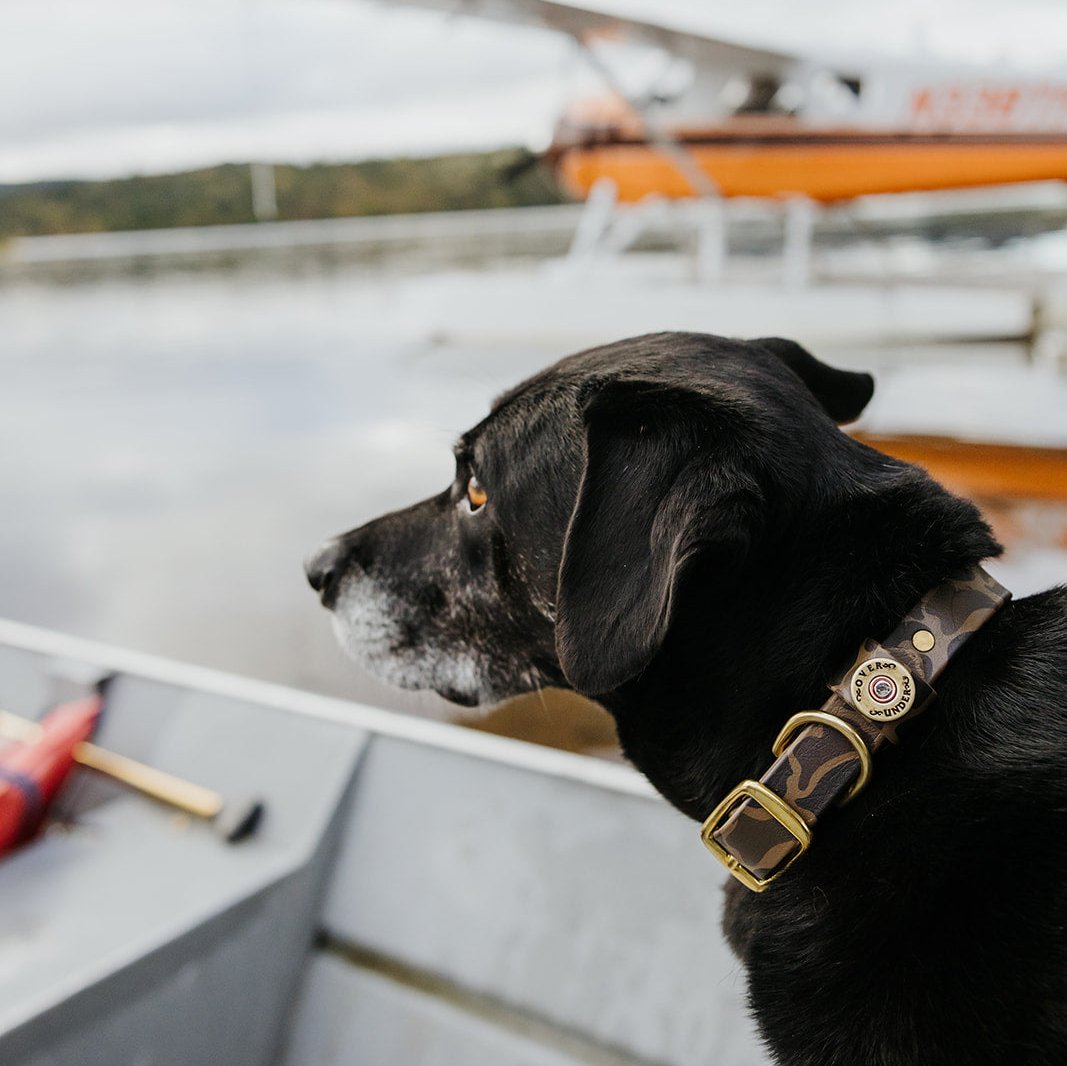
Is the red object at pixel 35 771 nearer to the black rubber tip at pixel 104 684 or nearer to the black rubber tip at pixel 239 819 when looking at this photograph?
the black rubber tip at pixel 104 684

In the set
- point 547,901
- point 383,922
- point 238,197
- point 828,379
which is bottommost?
point 238,197

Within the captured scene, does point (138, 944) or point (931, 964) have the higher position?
point (931, 964)

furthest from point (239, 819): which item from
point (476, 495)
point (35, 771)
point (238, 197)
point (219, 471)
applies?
point (238, 197)

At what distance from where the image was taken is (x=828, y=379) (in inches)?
55.5

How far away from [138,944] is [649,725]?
38.0 inches

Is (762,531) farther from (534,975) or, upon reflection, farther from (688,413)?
(534,975)

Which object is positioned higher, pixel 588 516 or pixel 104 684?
pixel 588 516

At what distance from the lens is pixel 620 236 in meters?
9.51

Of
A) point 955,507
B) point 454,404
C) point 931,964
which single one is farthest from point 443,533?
point 454,404

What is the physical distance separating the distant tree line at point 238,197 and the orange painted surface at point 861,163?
28930 mm

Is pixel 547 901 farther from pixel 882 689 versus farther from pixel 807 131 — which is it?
pixel 807 131

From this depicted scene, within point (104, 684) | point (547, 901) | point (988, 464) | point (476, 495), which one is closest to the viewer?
point (476, 495)

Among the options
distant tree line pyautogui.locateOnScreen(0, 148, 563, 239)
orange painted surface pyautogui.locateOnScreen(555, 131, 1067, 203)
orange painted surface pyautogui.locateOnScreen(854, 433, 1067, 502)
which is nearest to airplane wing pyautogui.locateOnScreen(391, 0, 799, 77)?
orange painted surface pyautogui.locateOnScreen(555, 131, 1067, 203)

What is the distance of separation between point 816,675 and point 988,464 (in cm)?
472
